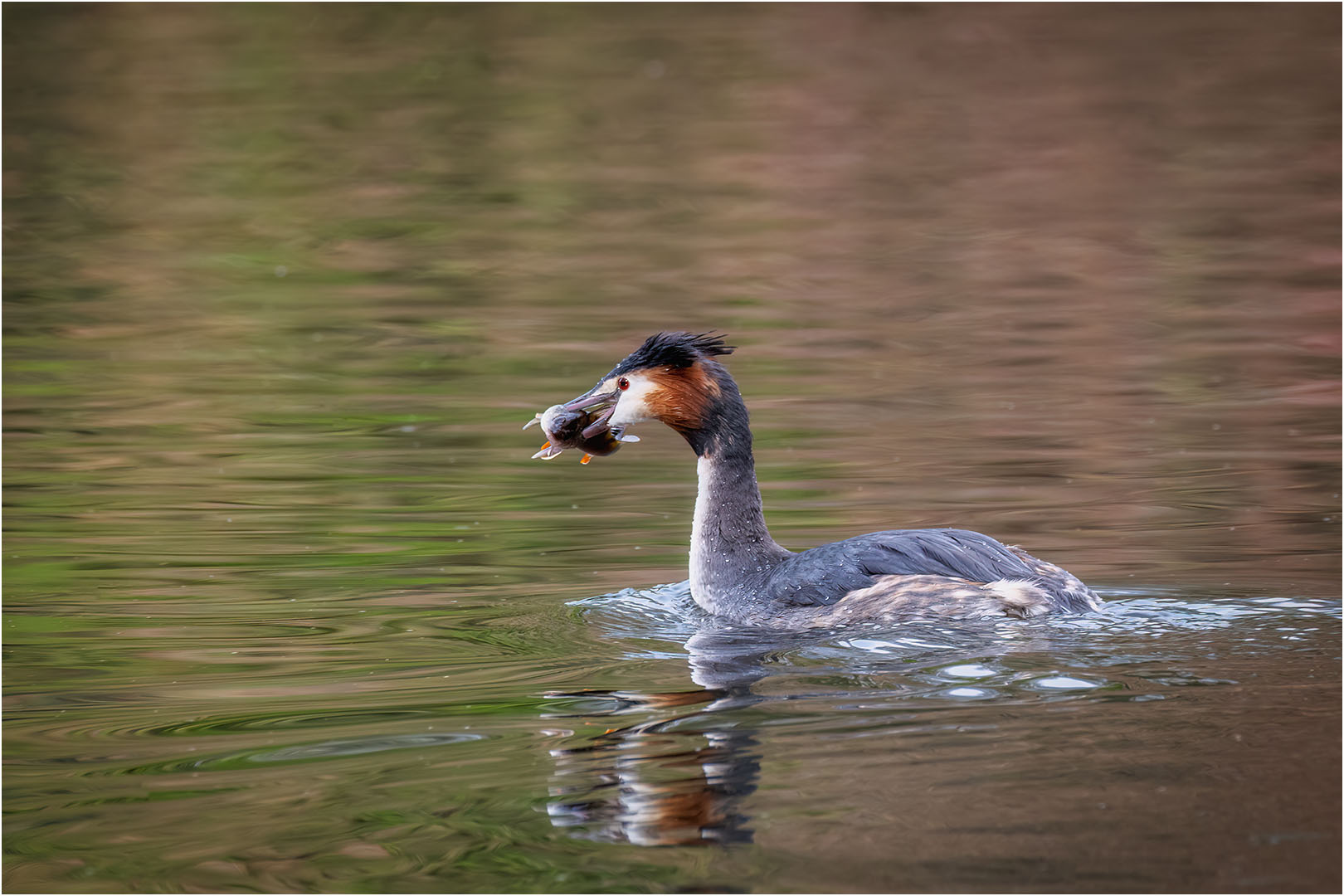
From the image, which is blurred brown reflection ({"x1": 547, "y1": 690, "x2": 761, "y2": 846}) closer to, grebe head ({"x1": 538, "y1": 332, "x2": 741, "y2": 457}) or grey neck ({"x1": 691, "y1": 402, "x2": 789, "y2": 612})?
grey neck ({"x1": 691, "y1": 402, "x2": 789, "y2": 612})

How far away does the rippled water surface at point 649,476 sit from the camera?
5363 mm

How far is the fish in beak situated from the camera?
27.2 feet

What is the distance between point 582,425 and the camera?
8.41 metres

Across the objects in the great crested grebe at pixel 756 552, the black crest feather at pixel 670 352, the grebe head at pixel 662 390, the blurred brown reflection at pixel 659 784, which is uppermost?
the black crest feather at pixel 670 352

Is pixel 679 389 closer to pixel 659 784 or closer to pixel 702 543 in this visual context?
pixel 702 543

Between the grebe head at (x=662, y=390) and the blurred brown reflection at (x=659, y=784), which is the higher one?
the grebe head at (x=662, y=390)

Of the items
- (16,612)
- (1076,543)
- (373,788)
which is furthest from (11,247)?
(373,788)

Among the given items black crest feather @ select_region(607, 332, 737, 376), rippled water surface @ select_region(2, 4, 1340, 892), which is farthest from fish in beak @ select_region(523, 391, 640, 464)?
rippled water surface @ select_region(2, 4, 1340, 892)

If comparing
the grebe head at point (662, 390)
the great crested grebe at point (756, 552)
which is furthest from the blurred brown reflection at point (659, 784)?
the grebe head at point (662, 390)

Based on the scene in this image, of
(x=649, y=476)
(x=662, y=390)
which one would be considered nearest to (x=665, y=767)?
(x=662, y=390)

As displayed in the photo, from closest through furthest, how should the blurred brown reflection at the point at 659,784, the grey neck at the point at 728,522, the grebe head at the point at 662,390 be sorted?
the blurred brown reflection at the point at 659,784 → the grey neck at the point at 728,522 → the grebe head at the point at 662,390

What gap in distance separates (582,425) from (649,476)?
106 inches

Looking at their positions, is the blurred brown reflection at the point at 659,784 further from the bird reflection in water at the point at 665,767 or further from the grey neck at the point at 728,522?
the grey neck at the point at 728,522

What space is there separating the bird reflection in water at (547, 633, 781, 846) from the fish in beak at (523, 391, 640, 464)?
1.73 metres
